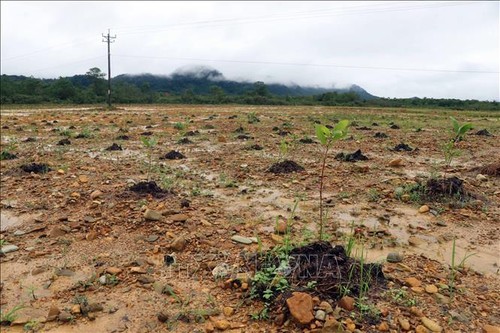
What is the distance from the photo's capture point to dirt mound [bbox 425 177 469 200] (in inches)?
189

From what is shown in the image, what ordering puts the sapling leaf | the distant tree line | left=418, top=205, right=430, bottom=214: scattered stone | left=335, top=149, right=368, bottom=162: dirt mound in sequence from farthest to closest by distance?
1. the distant tree line
2. left=335, top=149, right=368, bottom=162: dirt mound
3. left=418, top=205, right=430, bottom=214: scattered stone
4. the sapling leaf

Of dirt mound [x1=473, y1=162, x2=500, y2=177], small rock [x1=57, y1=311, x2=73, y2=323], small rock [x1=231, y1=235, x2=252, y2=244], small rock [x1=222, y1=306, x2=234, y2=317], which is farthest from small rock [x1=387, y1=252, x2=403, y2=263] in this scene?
dirt mound [x1=473, y1=162, x2=500, y2=177]

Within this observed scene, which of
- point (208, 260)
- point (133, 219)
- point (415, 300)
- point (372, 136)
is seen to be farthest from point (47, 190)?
point (372, 136)

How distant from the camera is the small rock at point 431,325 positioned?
2309 mm

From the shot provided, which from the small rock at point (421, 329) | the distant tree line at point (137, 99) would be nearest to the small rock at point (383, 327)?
the small rock at point (421, 329)

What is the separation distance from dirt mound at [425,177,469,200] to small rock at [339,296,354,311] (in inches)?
116

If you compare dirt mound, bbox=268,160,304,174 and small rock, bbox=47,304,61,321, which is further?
dirt mound, bbox=268,160,304,174

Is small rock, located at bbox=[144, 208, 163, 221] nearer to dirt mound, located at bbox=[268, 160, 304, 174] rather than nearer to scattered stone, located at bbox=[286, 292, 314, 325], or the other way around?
scattered stone, located at bbox=[286, 292, 314, 325]

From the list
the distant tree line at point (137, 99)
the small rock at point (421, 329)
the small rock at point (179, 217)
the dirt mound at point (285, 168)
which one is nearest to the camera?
the small rock at point (421, 329)

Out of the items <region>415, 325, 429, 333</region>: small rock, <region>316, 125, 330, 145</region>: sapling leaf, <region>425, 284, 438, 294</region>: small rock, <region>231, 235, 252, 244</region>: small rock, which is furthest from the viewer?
<region>231, 235, 252, 244</region>: small rock

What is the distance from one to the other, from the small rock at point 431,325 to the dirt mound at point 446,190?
111 inches

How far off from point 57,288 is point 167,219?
1388 millimetres

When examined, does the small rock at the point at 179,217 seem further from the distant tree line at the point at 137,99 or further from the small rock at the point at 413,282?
the distant tree line at the point at 137,99

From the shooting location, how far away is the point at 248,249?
11.3 ft
